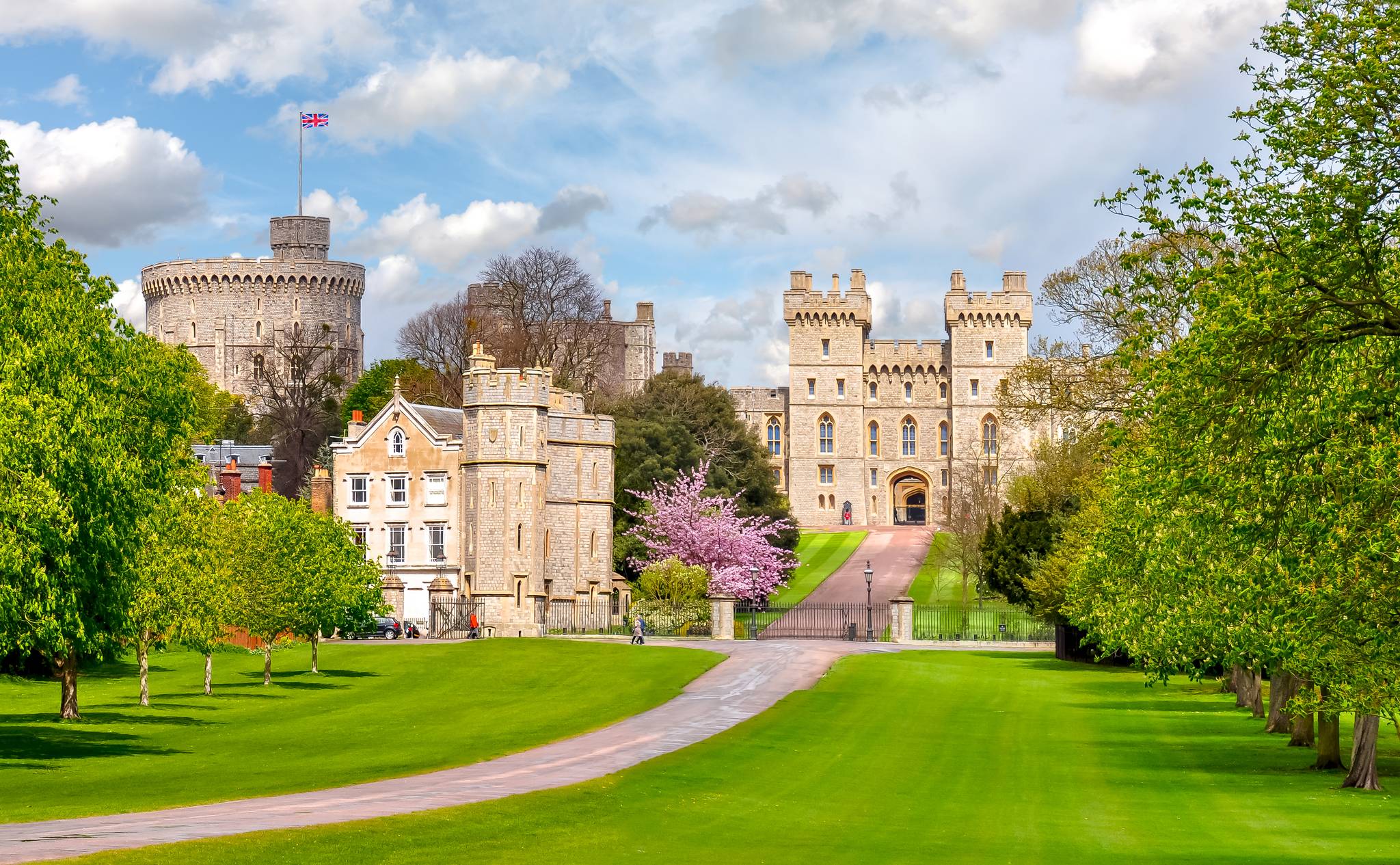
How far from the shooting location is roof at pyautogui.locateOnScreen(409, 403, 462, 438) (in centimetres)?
6619

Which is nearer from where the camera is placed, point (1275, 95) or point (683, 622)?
point (1275, 95)

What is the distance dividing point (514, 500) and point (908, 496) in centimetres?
6878

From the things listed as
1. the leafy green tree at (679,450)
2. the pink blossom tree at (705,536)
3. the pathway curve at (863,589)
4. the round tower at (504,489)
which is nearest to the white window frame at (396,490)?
the round tower at (504,489)

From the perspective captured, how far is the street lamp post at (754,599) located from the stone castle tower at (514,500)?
7062 millimetres

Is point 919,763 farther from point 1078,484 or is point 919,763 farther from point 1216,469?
point 1078,484

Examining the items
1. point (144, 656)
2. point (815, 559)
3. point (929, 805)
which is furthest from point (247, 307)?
point (929, 805)

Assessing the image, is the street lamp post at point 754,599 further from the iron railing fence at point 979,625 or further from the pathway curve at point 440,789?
the pathway curve at point 440,789

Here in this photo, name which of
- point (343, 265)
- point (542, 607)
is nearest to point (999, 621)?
point (542, 607)

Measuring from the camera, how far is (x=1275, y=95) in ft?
53.4

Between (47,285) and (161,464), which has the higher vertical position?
(47,285)

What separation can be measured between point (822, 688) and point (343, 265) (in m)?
104

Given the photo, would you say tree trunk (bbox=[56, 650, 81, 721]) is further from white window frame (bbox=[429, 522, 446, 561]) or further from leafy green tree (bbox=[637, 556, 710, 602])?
leafy green tree (bbox=[637, 556, 710, 602])

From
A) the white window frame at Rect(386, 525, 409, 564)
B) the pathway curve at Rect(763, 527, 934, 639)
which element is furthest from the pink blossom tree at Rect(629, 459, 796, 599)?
the white window frame at Rect(386, 525, 409, 564)

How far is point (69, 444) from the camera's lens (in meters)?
23.7
